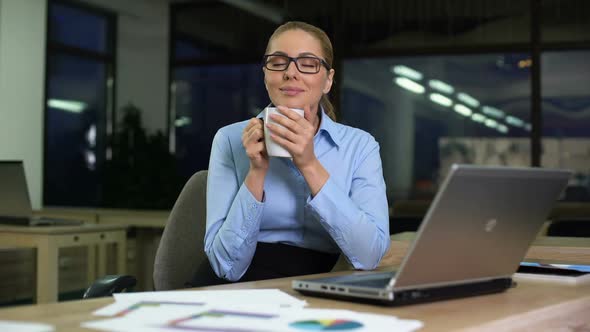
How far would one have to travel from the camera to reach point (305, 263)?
1.84 m

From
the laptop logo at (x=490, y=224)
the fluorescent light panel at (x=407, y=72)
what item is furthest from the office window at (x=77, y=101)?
the laptop logo at (x=490, y=224)

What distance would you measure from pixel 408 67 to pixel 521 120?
1279mm

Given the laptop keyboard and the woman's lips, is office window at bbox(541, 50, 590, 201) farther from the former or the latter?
the laptop keyboard

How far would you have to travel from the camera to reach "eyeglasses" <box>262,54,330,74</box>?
5.83 ft

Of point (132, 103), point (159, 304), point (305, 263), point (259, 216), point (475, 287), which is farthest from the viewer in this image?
point (132, 103)

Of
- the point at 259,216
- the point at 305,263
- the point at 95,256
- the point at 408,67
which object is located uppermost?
the point at 408,67

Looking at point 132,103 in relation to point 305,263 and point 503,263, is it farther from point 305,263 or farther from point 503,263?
point 503,263

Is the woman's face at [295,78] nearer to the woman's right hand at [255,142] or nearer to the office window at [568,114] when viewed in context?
the woman's right hand at [255,142]

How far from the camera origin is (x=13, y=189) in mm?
4109

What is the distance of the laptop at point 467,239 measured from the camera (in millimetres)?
1092

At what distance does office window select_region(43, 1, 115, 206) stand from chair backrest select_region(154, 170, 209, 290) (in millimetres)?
6030

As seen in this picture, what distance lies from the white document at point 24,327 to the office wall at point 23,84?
645cm

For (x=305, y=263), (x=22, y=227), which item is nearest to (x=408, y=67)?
(x=22, y=227)

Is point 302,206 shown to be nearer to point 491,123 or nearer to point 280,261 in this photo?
point 280,261
